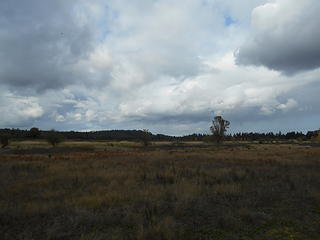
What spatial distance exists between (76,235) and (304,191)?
9.26m

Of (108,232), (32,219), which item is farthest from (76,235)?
(32,219)

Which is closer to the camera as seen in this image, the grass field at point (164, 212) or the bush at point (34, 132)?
the grass field at point (164, 212)

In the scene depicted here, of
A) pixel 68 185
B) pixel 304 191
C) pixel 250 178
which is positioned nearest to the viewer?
pixel 304 191

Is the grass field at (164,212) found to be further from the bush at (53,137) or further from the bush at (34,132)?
the bush at (34,132)

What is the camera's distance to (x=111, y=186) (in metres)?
10.7

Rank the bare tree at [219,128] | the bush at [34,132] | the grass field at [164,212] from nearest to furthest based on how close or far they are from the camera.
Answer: the grass field at [164,212], the bare tree at [219,128], the bush at [34,132]

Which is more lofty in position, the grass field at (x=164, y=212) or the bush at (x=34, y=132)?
the bush at (x=34, y=132)

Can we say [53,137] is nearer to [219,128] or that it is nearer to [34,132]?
[219,128]

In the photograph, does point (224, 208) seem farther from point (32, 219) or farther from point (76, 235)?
point (32, 219)

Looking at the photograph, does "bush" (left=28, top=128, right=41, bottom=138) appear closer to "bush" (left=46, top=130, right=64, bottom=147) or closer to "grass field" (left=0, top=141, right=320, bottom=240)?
"bush" (left=46, top=130, right=64, bottom=147)

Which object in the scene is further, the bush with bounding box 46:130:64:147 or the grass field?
the bush with bounding box 46:130:64:147

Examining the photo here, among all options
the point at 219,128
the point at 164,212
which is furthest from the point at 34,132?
the point at 164,212

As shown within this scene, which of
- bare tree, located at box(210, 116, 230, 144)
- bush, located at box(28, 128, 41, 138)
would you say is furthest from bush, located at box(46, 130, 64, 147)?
bush, located at box(28, 128, 41, 138)

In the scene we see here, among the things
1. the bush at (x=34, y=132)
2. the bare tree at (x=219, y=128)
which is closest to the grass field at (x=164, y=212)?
the bare tree at (x=219, y=128)
